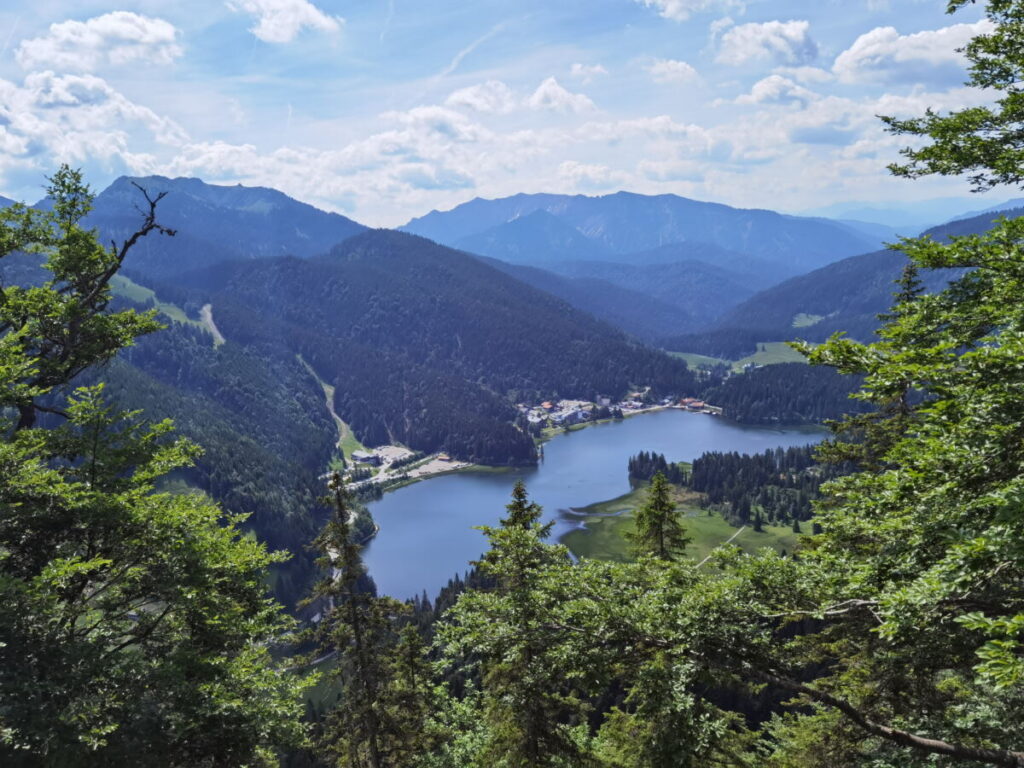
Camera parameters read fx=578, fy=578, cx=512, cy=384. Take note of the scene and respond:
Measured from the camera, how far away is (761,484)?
160 metres

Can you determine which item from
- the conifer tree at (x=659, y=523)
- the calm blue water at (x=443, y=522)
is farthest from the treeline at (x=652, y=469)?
the conifer tree at (x=659, y=523)

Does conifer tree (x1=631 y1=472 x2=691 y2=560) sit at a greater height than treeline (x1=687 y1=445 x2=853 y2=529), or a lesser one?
greater

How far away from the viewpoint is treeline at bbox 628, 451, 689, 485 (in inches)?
6964

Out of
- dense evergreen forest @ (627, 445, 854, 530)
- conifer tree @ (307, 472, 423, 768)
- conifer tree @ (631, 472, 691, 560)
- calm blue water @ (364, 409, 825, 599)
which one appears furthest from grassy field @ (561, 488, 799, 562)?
conifer tree @ (307, 472, 423, 768)

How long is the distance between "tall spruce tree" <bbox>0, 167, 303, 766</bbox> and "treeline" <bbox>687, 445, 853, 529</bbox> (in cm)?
13369

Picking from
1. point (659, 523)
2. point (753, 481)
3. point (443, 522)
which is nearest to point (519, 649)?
point (659, 523)

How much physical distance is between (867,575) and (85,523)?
58.7 ft

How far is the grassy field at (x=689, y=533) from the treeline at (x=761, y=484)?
4.23m

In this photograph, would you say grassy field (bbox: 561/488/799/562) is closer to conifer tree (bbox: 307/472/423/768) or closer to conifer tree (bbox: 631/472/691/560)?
conifer tree (bbox: 631/472/691/560)

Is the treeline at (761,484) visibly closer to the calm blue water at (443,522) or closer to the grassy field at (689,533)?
the grassy field at (689,533)

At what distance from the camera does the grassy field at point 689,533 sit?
397 ft

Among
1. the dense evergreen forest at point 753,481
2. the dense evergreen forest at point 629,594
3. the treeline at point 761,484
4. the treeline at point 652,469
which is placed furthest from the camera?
the treeline at point 652,469

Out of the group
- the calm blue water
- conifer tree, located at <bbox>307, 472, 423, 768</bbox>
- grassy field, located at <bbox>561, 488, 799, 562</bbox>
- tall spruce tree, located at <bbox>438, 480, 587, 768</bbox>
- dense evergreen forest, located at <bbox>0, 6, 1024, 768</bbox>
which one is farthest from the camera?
the calm blue water

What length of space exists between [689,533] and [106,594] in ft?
407
